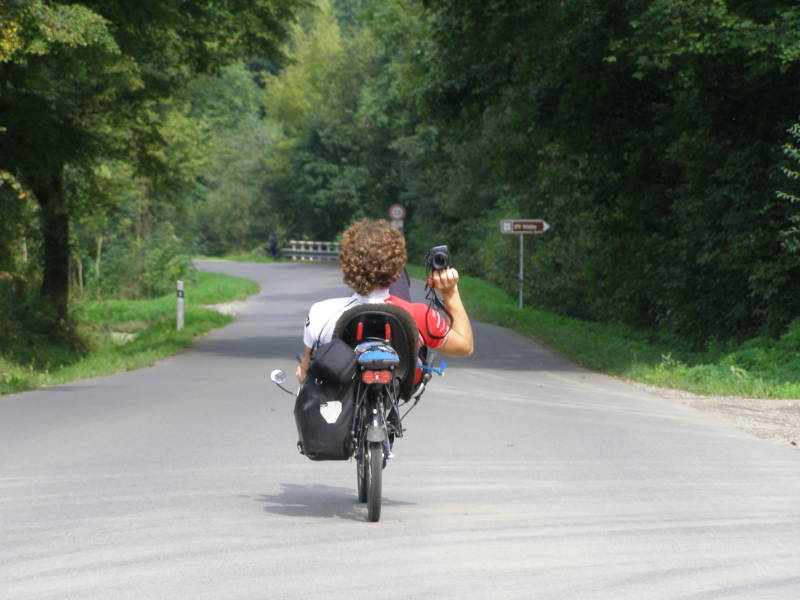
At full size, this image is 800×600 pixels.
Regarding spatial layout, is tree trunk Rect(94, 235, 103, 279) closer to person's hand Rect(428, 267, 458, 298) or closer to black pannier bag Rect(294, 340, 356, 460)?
black pannier bag Rect(294, 340, 356, 460)

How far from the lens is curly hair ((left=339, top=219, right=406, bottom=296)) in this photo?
21.5 feet

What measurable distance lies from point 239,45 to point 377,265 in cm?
2105

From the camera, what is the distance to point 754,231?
1883 cm

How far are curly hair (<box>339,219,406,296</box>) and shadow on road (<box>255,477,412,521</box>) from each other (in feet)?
4.39

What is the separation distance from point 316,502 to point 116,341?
72.3ft

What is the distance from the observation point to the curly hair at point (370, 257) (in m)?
6.56

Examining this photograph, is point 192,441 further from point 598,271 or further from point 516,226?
point 516,226

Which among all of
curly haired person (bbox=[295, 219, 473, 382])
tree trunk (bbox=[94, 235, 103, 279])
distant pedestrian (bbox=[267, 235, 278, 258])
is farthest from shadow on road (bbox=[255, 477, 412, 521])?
distant pedestrian (bbox=[267, 235, 278, 258])

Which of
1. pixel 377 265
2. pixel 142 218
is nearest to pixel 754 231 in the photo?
pixel 377 265

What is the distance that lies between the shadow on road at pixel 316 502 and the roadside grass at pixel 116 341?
8268 millimetres

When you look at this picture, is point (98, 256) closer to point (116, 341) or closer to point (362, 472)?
point (116, 341)

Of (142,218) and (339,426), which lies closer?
(339,426)

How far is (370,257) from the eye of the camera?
6.57 meters

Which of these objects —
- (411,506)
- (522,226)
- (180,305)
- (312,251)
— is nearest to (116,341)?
(180,305)
